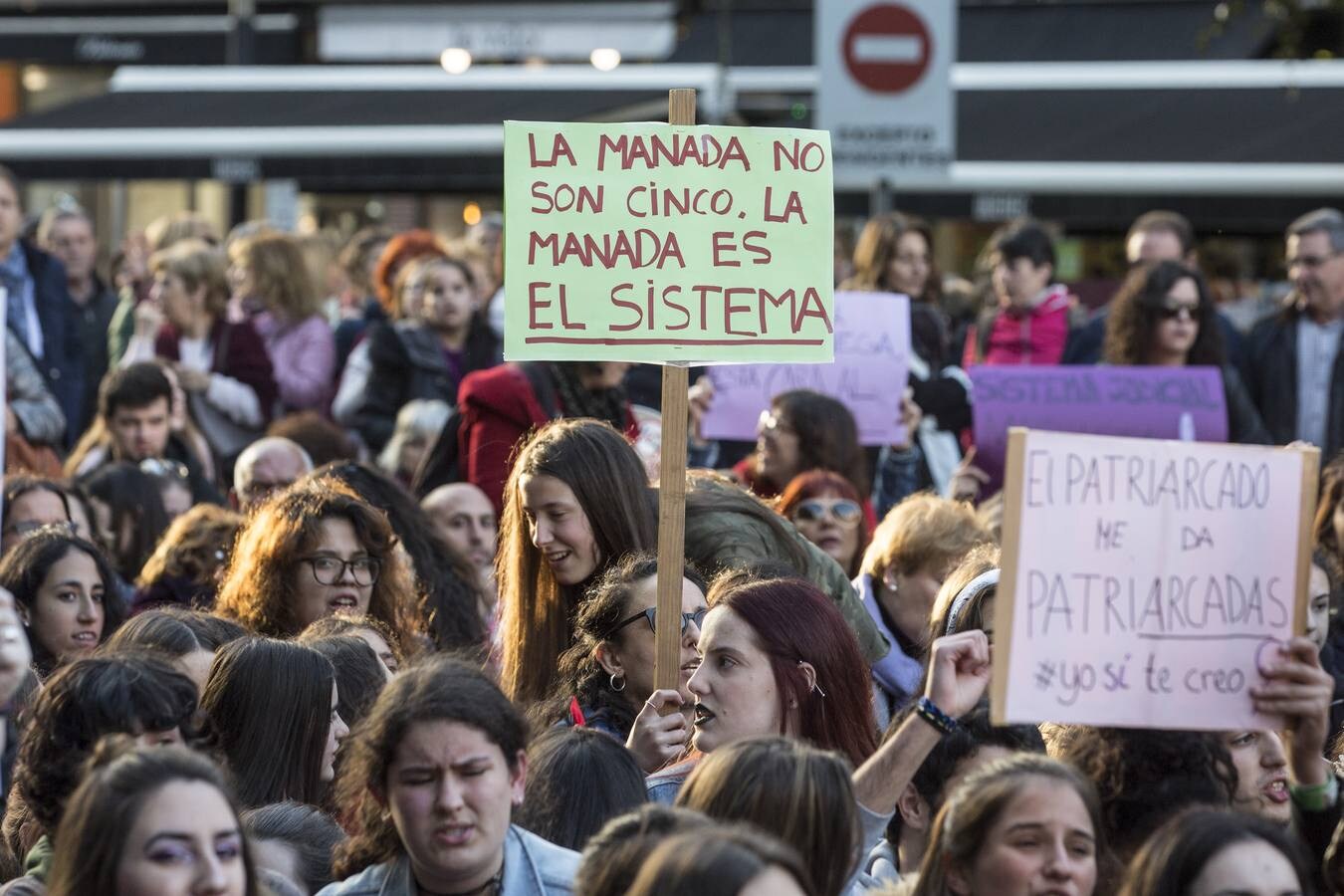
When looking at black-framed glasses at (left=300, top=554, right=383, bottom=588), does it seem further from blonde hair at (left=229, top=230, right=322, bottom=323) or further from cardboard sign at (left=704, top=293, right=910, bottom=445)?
blonde hair at (left=229, top=230, right=322, bottom=323)

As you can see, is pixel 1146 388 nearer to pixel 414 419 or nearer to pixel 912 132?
pixel 912 132

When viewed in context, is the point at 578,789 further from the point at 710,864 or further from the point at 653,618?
the point at 710,864

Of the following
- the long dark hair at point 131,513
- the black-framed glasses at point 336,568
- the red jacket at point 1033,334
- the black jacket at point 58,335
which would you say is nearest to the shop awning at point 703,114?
the red jacket at point 1033,334

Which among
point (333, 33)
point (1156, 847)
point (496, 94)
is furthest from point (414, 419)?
point (333, 33)

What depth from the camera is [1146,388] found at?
8234mm

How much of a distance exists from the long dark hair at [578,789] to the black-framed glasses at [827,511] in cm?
262

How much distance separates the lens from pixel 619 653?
5289 mm

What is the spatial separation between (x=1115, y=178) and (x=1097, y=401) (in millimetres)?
6404

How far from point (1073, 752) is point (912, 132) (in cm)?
540

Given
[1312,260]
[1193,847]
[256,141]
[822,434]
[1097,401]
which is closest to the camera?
[1193,847]

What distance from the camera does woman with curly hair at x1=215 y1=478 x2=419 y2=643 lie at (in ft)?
20.2

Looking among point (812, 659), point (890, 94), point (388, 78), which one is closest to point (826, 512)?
point (812, 659)

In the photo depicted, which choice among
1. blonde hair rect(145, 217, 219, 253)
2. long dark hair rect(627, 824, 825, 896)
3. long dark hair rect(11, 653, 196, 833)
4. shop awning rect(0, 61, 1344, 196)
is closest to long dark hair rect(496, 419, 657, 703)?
long dark hair rect(11, 653, 196, 833)

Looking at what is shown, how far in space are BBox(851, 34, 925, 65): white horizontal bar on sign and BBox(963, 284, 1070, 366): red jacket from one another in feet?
3.84
